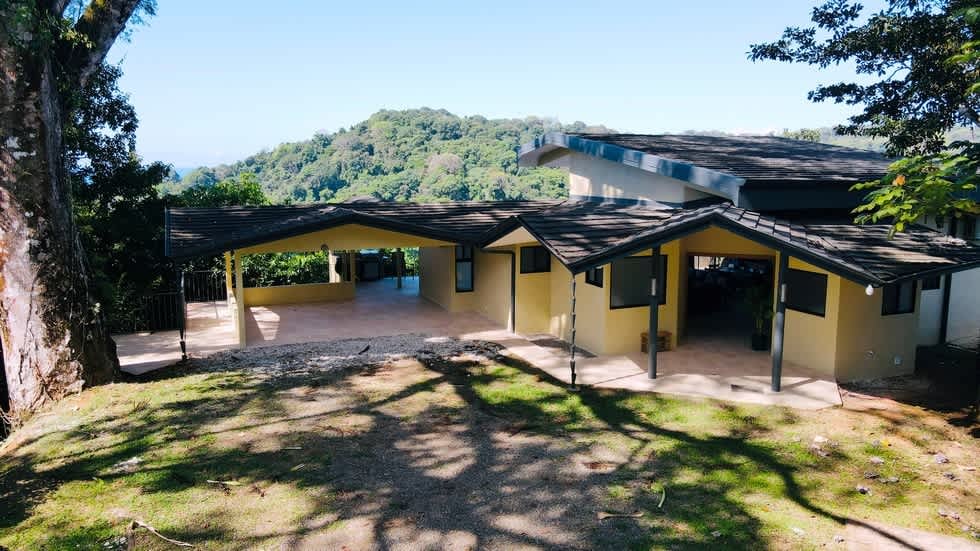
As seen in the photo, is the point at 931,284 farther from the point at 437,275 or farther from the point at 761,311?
the point at 437,275

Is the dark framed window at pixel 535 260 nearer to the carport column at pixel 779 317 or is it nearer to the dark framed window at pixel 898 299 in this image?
the carport column at pixel 779 317

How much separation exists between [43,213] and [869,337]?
13.7 m

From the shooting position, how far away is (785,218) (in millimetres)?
11688

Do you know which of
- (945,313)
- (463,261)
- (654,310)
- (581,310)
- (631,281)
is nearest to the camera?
(654,310)

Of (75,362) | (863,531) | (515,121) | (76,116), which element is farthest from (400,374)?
(515,121)

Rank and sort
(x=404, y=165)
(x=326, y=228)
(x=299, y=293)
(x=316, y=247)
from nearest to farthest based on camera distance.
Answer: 1. (x=326, y=228)
2. (x=316, y=247)
3. (x=299, y=293)
4. (x=404, y=165)

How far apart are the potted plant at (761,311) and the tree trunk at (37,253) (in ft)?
39.7

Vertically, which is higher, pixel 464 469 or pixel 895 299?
pixel 895 299

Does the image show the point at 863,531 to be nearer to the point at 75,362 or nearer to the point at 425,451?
the point at 425,451

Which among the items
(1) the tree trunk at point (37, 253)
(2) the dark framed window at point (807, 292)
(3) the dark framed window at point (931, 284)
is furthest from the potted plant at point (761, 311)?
(1) the tree trunk at point (37, 253)

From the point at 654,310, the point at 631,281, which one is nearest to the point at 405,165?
the point at 631,281

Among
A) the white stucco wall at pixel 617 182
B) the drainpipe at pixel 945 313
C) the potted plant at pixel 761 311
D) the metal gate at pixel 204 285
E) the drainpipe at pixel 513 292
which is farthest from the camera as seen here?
the metal gate at pixel 204 285

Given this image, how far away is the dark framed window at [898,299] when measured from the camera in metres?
10.7

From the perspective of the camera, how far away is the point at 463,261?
16625mm
